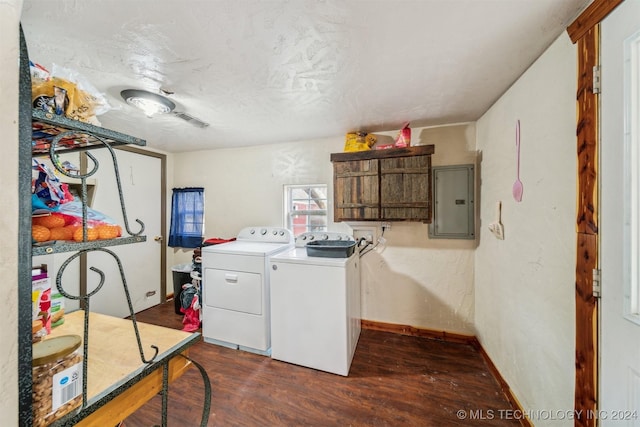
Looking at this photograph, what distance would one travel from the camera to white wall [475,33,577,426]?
1149mm

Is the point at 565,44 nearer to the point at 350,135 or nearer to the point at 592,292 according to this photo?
the point at 592,292

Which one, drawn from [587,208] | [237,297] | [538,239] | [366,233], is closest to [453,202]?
[366,233]

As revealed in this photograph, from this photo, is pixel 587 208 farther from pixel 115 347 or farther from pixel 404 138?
pixel 115 347

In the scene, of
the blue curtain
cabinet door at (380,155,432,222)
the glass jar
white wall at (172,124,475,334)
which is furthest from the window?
the glass jar

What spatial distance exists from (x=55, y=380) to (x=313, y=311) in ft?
5.49

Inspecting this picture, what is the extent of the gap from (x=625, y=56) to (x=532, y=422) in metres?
1.92

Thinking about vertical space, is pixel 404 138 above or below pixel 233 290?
above

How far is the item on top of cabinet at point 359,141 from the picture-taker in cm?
244

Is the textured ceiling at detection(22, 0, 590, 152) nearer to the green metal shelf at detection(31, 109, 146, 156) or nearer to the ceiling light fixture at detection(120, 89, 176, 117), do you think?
the ceiling light fixture at detection(120, 89, 176, 117)

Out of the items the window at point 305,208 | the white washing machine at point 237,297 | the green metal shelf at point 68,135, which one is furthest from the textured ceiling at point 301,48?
the white washing machine at point 237,297

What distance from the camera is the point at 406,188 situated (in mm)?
2285

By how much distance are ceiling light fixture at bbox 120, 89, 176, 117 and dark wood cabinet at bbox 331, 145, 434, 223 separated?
1.51m

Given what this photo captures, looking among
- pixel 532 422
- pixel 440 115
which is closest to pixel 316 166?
pixel 440 115

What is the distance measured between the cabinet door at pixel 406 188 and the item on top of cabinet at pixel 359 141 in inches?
10.3
